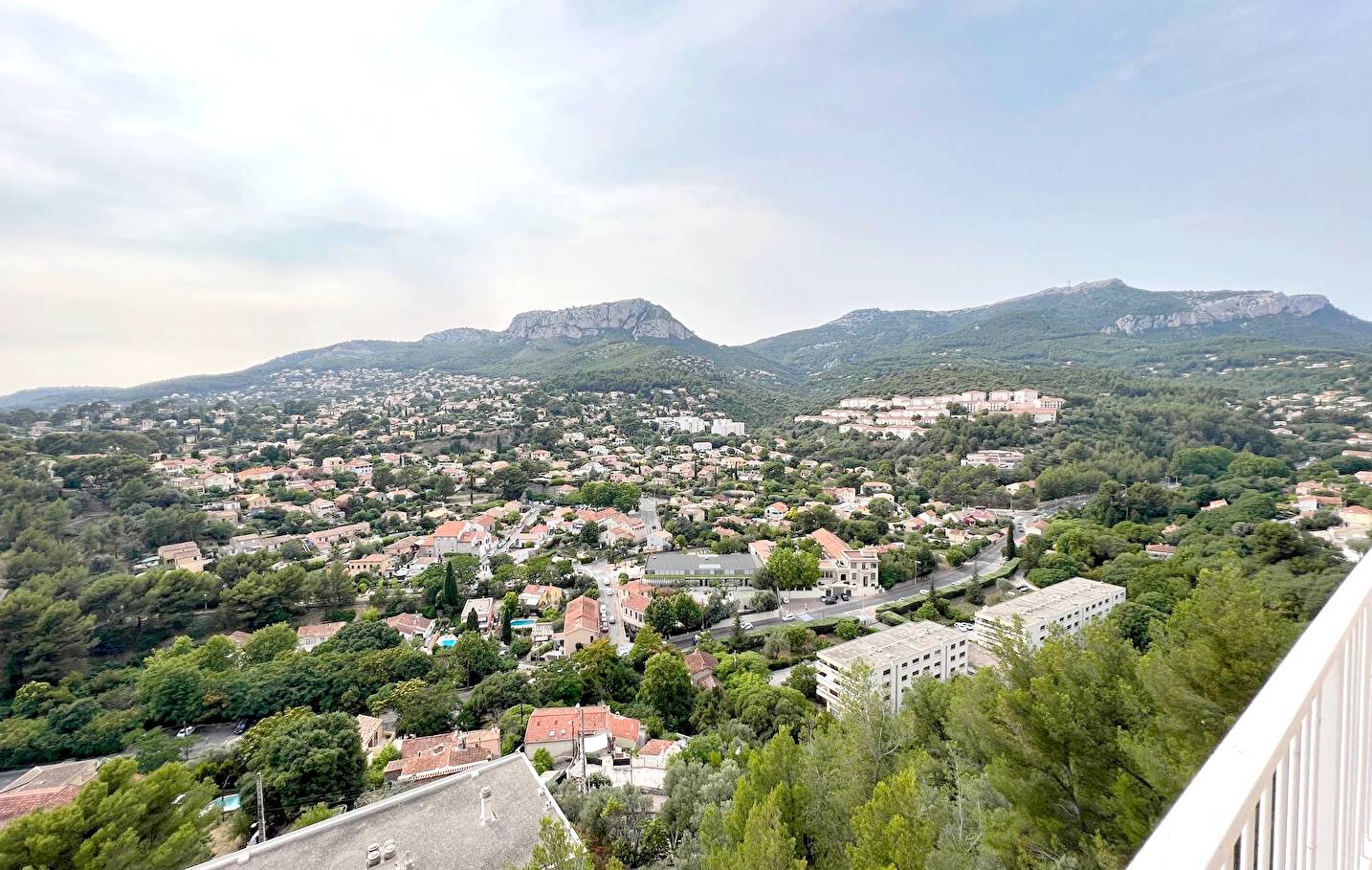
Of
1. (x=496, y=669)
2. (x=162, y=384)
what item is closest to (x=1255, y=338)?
(x=496, y=669)

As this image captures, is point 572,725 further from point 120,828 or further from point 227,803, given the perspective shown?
point 120,828

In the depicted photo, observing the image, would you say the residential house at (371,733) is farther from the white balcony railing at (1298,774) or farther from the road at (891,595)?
the white balcony railing at (1298,774)

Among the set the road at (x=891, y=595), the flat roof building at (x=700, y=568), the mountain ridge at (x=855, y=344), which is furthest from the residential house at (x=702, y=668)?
the mountain ridge at (x=855, y=344)

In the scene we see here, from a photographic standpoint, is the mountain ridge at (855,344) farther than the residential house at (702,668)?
Yes

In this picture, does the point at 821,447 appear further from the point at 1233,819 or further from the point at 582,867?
the point at 1233,819

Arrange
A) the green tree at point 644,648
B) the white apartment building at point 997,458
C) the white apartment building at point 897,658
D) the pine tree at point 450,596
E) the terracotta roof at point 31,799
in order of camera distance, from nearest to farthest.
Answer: the terracotta roof at point 31,799 → the white apartment building at point 897,658 → the green tree at point 644,648 → the pine tree at point 450,596 → the white apartment building at point 997,458

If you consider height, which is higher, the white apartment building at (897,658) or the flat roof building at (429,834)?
the flat roof building at (429,834)

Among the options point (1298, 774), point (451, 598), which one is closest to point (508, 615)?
point (451, 598)
